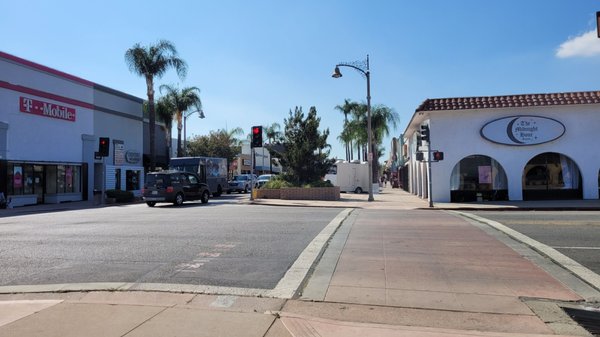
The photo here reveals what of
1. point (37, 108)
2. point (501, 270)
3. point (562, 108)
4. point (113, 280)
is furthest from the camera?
point (37, 108)

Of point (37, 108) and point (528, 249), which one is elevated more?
point (37, 108)

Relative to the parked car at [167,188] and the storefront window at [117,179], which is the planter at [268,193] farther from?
the storefront window at [117,179]

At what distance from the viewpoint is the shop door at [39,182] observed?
89.5ft

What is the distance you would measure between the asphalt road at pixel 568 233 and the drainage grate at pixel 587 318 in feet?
8.29

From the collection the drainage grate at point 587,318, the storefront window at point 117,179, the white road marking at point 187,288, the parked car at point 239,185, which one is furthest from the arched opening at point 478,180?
the storefront window at point 117,179

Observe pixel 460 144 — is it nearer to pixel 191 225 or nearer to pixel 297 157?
pixel 297 157

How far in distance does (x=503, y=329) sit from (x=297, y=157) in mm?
24663

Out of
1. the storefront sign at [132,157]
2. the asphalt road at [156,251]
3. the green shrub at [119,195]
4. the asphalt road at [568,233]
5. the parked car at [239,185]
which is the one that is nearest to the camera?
the asphalt road at [156,251]

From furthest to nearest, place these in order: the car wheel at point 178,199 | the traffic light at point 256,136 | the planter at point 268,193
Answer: the planter at point 268,193
the traffic light at point 256,136
the car wheel at point 178,199

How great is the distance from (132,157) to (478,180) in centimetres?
2583

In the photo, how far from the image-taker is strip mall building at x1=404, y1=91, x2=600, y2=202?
77.3 feet

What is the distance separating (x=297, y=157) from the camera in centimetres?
2938

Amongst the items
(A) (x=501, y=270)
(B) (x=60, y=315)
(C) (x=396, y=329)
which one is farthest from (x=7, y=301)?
(A) (x=501, y=270)

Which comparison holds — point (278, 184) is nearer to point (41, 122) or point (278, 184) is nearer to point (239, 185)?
point (239, 185)
